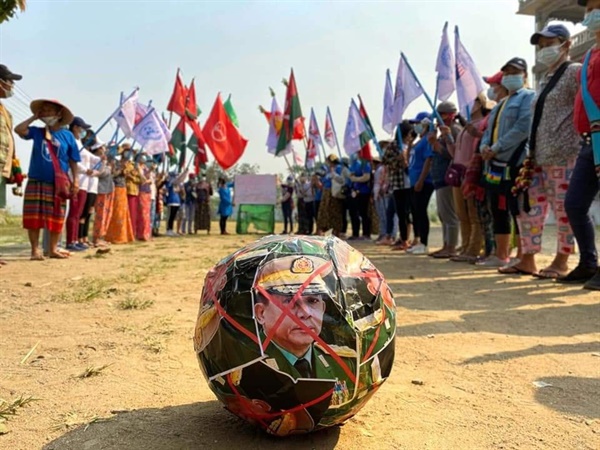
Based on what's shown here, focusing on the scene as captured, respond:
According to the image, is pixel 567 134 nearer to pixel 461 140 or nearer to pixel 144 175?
pixel 461 140

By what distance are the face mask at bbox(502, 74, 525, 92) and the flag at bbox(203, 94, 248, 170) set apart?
33.1ft

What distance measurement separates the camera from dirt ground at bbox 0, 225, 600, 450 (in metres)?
1.97

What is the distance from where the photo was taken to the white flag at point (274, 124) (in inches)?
691

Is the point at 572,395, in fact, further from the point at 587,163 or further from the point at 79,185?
the point at 79,185

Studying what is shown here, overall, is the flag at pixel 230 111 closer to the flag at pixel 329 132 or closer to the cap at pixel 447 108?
the flag at pixel 329 132

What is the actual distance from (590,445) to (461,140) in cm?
562

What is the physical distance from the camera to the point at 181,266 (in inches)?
280

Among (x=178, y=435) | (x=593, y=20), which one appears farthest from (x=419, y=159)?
(x=178, y=435)

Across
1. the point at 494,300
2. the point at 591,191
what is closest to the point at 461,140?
the point at 591,191

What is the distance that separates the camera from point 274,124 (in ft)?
58.9

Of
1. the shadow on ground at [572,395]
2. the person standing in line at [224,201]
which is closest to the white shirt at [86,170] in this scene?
the shadow on ground at [572,395]

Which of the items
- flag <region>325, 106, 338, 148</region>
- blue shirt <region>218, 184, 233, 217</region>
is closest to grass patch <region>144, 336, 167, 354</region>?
blue shirt <region>218, 184, 233, 217</region>

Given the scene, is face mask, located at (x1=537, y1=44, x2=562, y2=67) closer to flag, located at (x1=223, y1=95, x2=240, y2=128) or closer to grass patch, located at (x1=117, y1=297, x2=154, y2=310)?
grass patch, located at (x1=117, y1=297, x2=154, y2=310)

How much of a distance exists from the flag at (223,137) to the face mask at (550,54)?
34.7ft
